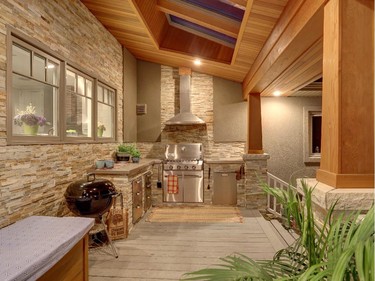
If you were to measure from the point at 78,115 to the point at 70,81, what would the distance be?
1.91 feet

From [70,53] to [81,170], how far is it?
1.57m

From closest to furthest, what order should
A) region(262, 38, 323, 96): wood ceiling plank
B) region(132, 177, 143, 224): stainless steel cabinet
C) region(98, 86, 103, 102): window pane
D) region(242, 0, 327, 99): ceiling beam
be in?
region(242, 0, 327, 99): ceiling beam, region(262, 38, 323, 96): wood ceiling plank, region(132, 177, 143, 224): stainless steel cabinet, region(98, 86, 103, 102): window pane

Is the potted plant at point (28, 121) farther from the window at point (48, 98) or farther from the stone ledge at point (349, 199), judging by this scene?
the stone ledge at point (349, 199)

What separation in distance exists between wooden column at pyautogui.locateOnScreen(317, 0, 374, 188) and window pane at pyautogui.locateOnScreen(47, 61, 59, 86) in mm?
2940

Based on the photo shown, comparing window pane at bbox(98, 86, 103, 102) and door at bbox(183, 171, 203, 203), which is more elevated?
window pane at bbox(98, 86, 103, 102)

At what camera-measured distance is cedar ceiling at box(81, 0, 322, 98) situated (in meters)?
3.15

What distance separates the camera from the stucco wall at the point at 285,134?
21.3 feet

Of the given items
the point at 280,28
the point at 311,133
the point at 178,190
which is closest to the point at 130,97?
the point at 178,190

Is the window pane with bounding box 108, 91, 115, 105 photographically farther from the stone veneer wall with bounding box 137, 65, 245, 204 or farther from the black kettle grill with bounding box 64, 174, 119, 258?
the black kettle grill with bounding box 64, 174, 119, 258

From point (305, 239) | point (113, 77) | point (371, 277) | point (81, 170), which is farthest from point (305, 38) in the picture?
point (113, 77)

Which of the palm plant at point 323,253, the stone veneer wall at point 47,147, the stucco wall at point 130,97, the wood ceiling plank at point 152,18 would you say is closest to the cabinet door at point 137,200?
the stone veneer wall at point 47,147

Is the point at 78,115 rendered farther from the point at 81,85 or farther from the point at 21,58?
the point at 21,58

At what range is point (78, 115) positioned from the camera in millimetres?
3994

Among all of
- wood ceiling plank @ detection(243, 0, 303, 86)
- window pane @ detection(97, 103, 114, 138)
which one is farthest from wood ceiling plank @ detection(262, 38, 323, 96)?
window pane @ detection(97, 103, 114, 138)
